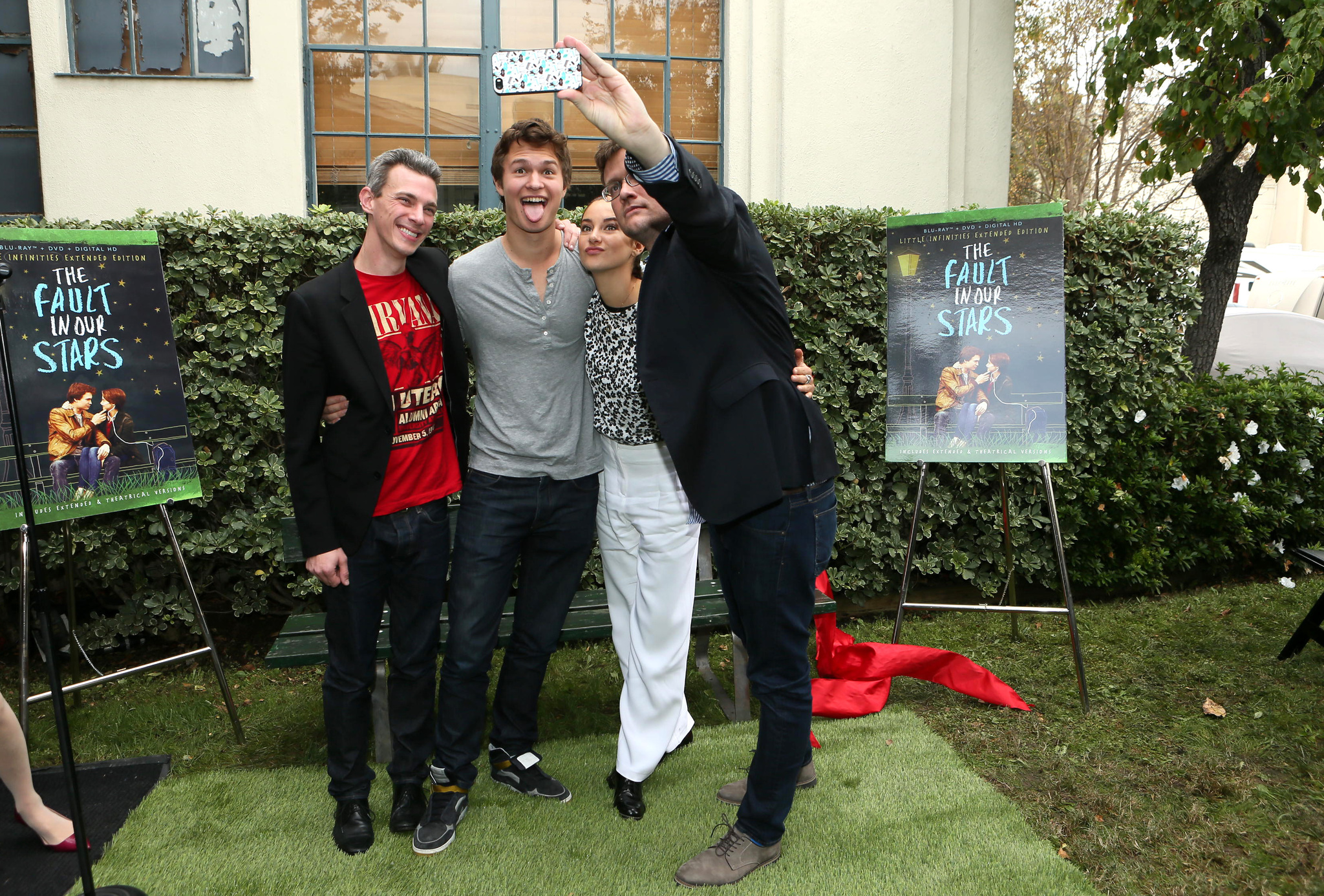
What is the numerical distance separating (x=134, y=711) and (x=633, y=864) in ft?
8.05

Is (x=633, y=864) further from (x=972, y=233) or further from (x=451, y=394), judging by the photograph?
(x=972, y=233)

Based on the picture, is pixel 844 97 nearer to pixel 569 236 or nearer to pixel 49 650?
pixel 569 236

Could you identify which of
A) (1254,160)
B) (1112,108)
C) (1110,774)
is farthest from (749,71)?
(1110,774)

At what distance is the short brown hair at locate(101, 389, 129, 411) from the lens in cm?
346

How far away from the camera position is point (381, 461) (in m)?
2.66

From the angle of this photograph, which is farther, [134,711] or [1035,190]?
[1035,190]

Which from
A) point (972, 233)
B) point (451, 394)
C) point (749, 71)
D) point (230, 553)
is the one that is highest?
point (749, 71)

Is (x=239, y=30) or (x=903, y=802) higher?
(x=239, y=30)

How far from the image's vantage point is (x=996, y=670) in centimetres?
423

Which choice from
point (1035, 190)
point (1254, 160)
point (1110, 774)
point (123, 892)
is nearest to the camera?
point (123, 892)

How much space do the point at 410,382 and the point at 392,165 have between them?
0.62 metres

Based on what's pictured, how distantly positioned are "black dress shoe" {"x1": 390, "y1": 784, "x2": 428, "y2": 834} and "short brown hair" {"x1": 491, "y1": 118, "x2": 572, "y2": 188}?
190 cm

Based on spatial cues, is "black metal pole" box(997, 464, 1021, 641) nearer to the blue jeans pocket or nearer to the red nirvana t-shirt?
the blue jeans pocket

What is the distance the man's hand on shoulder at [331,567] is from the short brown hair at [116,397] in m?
1.40
